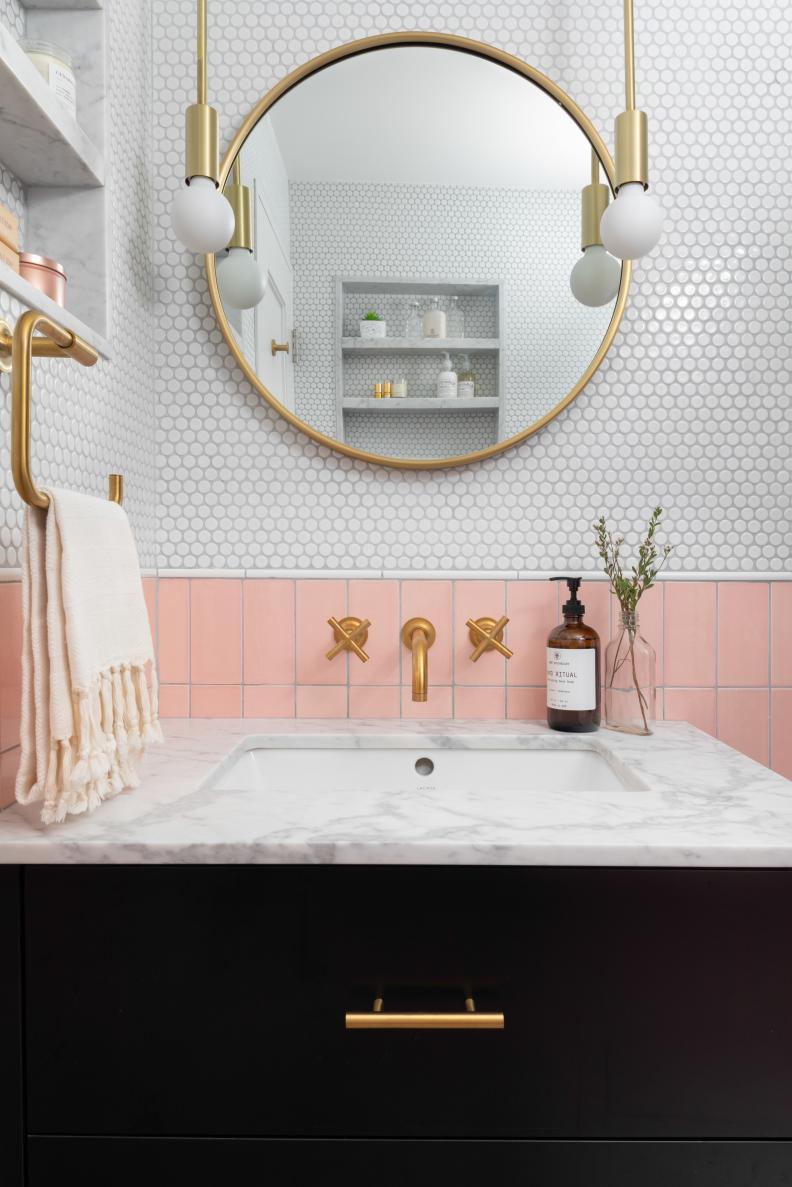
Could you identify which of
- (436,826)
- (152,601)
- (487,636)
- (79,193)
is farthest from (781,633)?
(79,193)

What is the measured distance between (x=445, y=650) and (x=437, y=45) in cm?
104

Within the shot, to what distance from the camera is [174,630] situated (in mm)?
1362

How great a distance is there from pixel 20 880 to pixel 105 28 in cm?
117

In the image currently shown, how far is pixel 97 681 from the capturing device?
781mm

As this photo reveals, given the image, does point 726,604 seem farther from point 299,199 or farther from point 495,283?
point 299,199

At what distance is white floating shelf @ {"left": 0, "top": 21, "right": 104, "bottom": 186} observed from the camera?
85 centimetres

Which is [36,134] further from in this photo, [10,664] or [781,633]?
[781,633]

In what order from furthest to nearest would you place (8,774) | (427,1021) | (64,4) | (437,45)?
(437,45) → (64,4) → (8,774) → (427,1021)

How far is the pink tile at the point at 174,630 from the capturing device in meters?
1.35

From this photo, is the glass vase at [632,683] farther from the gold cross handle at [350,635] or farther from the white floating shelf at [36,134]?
the white floating shelf at [36,134]

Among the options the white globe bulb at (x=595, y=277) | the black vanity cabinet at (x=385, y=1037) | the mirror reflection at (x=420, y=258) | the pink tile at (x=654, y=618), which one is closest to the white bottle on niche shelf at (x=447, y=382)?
the mirror reflection at (x=420, y=258)

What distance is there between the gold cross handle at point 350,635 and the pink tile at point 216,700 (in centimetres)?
19

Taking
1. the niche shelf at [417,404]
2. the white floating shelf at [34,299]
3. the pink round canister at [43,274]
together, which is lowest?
the niche shelf at [417,404]

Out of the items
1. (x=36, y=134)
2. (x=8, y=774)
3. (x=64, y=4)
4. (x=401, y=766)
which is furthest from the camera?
(x=401, y=766)
